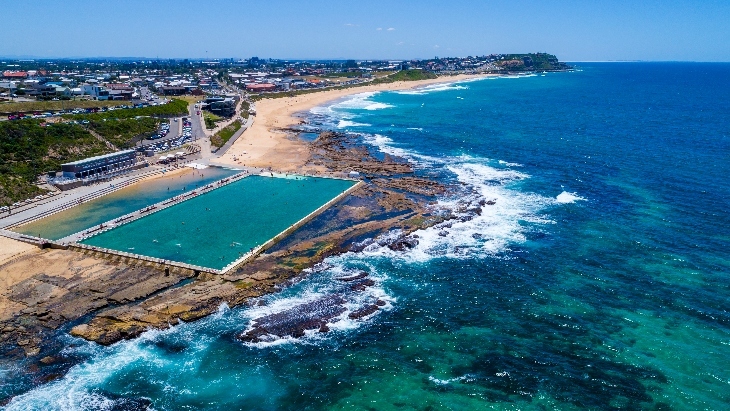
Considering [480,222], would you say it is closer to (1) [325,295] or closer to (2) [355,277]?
(2) [355,277]

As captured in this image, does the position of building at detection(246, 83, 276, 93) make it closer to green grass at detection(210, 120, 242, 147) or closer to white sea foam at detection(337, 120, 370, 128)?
white sea foam at detection(337, 120, 370, 128)

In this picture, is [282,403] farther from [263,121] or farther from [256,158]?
[263,121]

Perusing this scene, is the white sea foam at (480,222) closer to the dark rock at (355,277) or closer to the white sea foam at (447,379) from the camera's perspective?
the dark rock at (355,277)

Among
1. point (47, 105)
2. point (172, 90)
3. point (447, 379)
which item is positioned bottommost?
point (447, 379)

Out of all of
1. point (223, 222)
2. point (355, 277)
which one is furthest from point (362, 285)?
point (223, 222)

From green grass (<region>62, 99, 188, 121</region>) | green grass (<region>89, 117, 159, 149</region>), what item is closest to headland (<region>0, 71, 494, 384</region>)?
green grass (<region>89, 117, 159, 149</region>)

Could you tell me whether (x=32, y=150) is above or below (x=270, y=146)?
above
